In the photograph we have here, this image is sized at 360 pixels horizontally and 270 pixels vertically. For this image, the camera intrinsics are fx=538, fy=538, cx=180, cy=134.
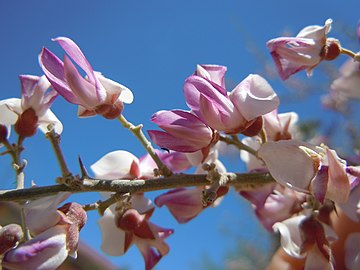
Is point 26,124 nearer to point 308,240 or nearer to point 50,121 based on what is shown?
point 50,121

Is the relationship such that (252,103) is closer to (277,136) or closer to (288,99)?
(277,136)

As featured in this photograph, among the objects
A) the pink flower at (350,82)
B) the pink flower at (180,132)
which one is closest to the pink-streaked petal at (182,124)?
the pink flower at (180,132)

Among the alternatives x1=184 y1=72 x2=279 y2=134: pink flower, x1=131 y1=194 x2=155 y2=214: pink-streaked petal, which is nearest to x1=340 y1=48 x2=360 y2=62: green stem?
x1=184 y1=72 x2=279 y2=134: pink flower

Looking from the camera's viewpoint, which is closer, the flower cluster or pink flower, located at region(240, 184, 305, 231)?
the flower cluster

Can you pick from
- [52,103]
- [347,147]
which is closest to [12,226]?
[52,103]

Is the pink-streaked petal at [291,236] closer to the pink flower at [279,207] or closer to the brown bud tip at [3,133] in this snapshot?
the pink flower at [279,207]

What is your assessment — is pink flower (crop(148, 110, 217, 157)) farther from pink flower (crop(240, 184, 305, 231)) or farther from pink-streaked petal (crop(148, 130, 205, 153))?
pink flower (crop(240, 184, 305, 231))
